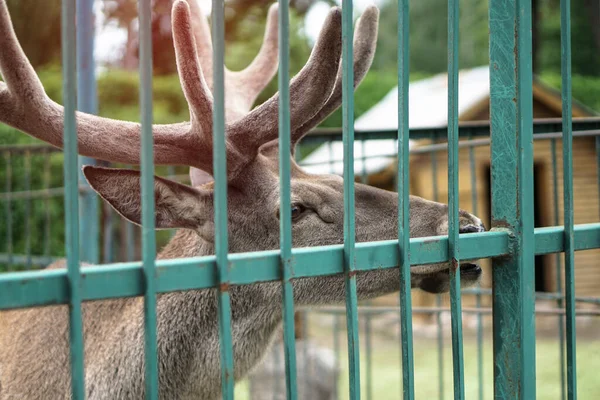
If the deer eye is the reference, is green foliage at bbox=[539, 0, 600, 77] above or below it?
above

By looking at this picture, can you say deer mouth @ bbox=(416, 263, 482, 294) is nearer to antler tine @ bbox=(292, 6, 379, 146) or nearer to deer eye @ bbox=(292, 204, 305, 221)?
deer eye @ bbox=(292, 204, 305, 221)

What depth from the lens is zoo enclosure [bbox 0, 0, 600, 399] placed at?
1.41 m

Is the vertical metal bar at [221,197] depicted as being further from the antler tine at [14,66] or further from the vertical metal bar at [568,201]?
the vertical metal bar at [568,201]

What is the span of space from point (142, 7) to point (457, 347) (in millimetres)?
1179

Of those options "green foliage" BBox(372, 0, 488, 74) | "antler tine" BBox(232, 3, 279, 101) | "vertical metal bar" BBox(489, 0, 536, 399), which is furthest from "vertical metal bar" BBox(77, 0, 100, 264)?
"green foliage" BBox(372, 0, 488, 74)

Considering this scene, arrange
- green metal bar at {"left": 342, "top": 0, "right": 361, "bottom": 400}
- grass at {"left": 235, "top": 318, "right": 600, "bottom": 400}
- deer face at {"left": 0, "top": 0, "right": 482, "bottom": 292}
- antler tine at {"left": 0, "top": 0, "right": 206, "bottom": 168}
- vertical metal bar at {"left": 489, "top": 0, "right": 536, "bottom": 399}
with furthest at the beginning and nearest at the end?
grass at {"left": 235, "top": 318, "right": 600, "bottom": 400}
deer face at {"left": 0, "top": 0, "right": 482, "bottom": 292}
antler tine at {"left": 0, "top": 0, "right": 206, "bottom": 168}
vertical metal bar at {"left": 489, "top": 0, "right": 536, "bottom": 399}
green metal bar at {"left": 342, "top": 0, "right": 361, "bottom": 400}

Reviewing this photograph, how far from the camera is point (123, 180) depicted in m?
2.63

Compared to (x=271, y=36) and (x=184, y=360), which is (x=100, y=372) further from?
(x=271, y=36)

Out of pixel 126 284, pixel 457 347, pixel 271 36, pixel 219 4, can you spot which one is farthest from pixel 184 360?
pixel 271 36

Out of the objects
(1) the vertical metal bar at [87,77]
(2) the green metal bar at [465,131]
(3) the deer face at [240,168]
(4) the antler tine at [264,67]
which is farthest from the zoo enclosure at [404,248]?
(1) the vertical metal bar at [87,77]

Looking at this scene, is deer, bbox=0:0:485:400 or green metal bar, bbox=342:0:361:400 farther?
deer, bbox=0:0:485:400

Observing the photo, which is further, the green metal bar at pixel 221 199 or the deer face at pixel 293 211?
the deer face at pixel 293 211

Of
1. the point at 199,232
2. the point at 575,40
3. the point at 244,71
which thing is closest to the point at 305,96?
the point at 199,232

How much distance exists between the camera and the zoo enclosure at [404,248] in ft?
4.62
